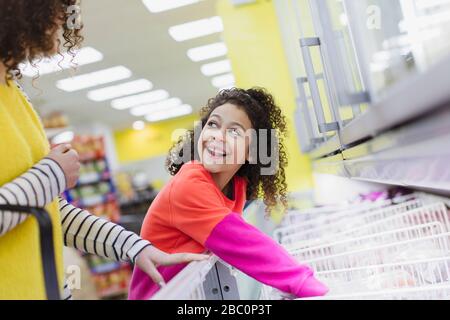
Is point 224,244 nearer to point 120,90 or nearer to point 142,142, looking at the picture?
point 120,90

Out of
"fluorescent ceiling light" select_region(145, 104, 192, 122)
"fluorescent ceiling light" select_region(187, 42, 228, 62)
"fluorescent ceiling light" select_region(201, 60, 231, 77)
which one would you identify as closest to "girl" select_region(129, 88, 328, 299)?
"fluorescent ceiling light" select_region(187, 42, 228, 62)

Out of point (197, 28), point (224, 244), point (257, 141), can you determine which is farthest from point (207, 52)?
point (224, 244)

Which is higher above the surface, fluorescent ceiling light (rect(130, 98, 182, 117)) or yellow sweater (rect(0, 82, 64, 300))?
fluorescent ceiling light (rect(130, 98, 182, 117))

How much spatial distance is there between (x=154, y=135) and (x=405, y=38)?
33.1ft

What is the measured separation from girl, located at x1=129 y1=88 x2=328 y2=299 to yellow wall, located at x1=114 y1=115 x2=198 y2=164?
950cm

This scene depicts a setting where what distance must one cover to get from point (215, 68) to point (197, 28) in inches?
46.0

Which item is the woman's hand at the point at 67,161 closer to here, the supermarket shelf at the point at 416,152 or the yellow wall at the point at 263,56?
the supermarket shelf at the point at 416,152

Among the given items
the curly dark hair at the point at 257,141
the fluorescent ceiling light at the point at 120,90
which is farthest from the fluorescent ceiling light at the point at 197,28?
the curly dark hair at the point at 257,141

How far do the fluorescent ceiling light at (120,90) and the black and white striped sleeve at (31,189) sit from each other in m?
5.25

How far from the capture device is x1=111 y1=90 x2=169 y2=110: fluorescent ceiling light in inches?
258

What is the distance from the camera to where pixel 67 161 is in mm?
578

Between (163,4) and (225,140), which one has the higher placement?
(163,4)

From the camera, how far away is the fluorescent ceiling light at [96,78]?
200 inches

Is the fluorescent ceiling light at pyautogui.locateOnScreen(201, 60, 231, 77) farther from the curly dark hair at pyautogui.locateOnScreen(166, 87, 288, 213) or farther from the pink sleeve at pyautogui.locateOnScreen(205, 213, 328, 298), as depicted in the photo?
the pink sleeve at pyautogui.locateOnScreen(205, 213, 328, 298)
